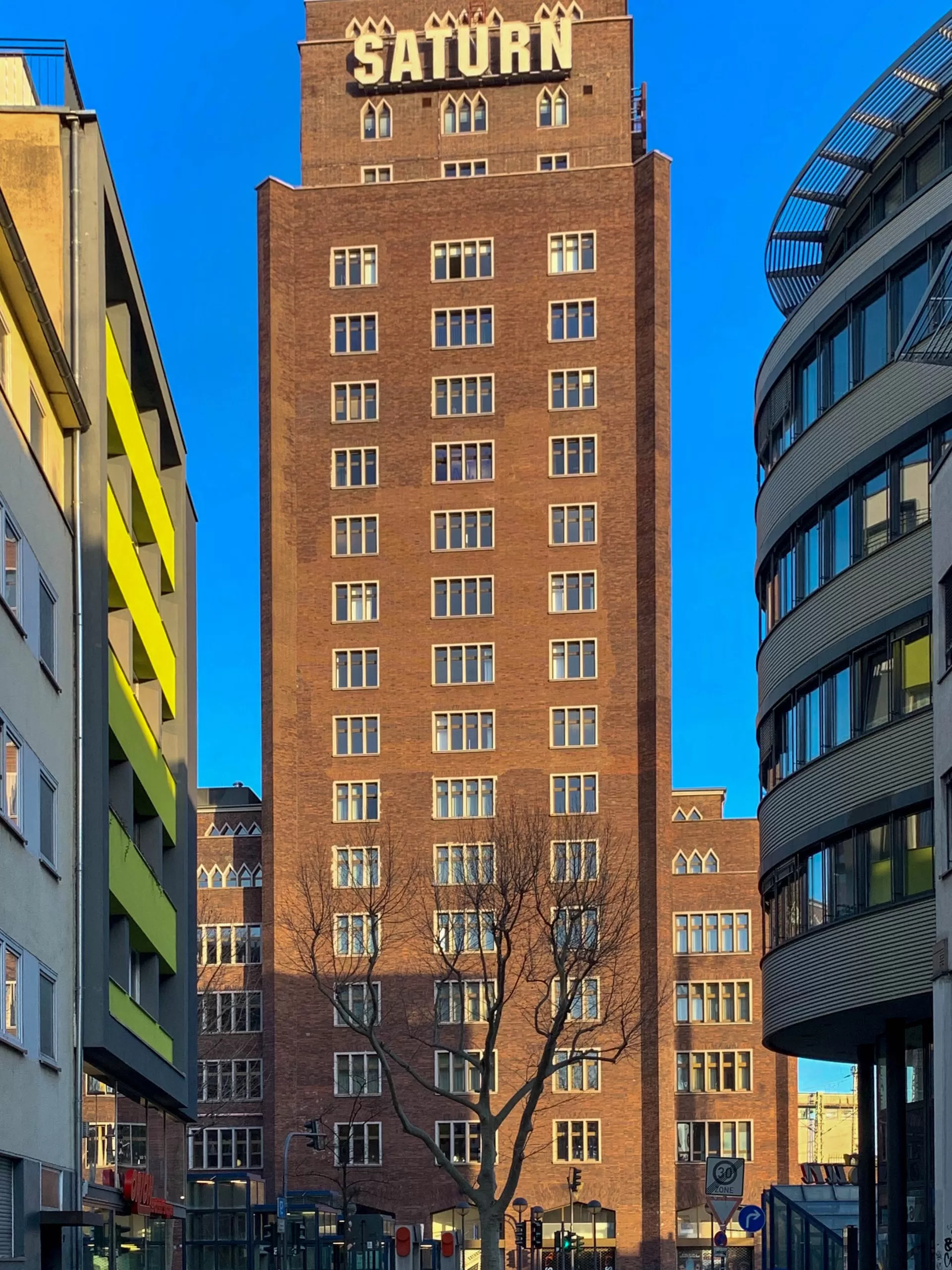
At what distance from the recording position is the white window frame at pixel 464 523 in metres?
99.0

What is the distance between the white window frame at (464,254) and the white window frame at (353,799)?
25.8 metres

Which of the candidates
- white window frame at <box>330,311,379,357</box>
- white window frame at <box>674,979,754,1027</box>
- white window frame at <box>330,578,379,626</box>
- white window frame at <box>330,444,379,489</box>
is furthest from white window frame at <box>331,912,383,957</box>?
white window frame at <box>330,311,379,357</box>

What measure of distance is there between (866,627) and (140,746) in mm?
13800

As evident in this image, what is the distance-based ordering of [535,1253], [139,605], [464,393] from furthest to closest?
[464,393] < [535,1253] < [139,605]

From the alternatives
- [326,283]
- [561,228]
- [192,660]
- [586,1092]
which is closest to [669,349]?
[561,228]

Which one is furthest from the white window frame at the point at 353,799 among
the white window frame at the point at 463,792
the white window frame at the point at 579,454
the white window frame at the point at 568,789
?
the white window frame at the point at 579,454

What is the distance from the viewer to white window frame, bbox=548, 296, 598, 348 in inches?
3937

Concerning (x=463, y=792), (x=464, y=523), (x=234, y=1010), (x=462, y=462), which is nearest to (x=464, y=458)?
(x=462, y=462)

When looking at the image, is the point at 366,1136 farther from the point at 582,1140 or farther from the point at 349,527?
the point at 349,527

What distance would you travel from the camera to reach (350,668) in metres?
98.7

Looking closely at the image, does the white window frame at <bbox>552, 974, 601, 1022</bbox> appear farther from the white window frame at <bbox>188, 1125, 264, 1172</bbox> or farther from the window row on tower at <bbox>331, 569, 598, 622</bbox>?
the window row on tower at <bbox>331, 569, 598, 622</bbox>

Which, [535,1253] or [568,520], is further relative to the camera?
[568,520]

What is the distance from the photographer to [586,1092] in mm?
93312

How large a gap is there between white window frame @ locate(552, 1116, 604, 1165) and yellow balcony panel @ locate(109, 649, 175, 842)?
53.1m
